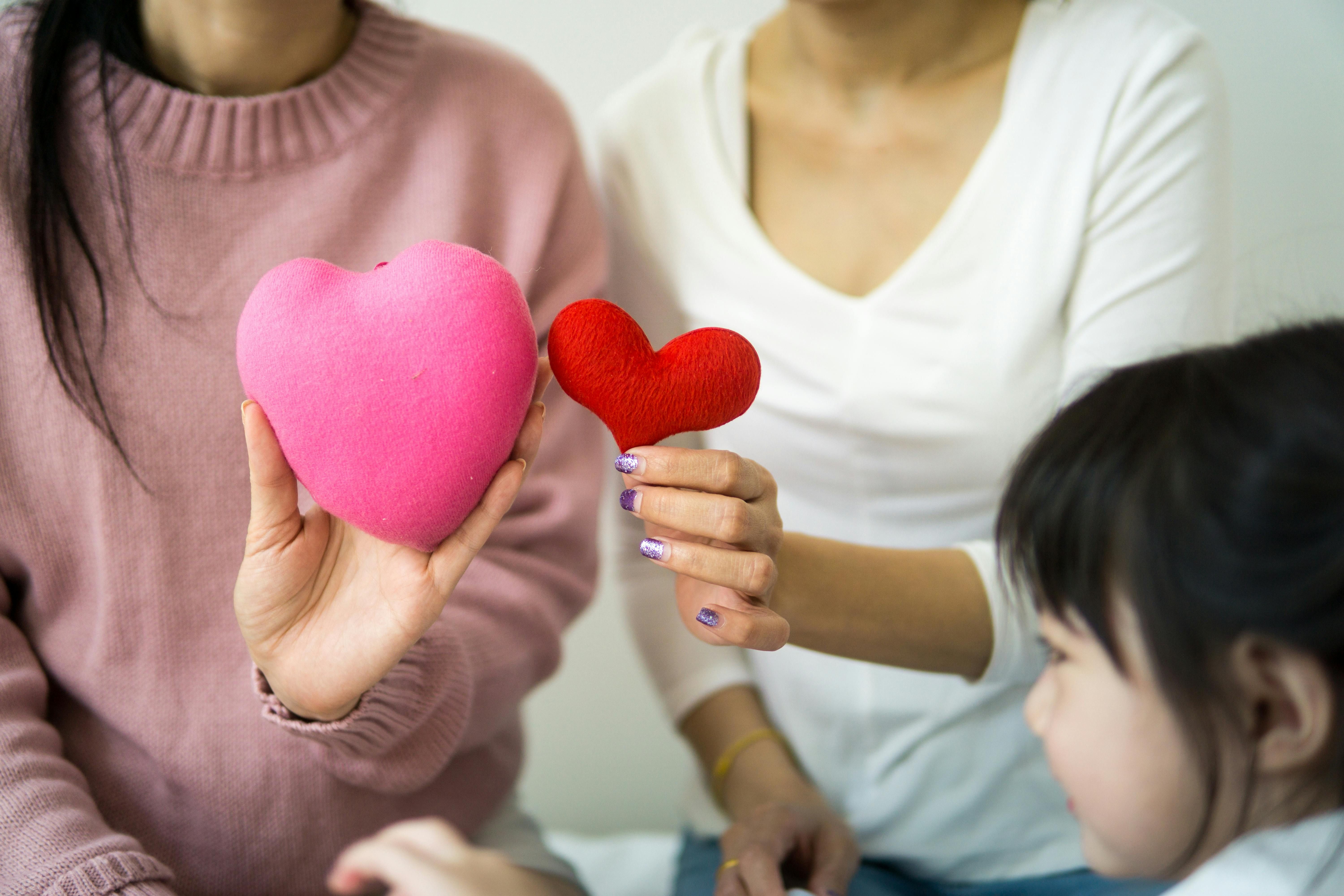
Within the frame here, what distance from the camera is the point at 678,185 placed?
93 centimetres

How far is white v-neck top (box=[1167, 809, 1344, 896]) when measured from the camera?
49 centimetres

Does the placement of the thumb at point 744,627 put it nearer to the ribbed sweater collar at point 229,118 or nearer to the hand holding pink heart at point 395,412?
the hand holding pink heart at point 395,412

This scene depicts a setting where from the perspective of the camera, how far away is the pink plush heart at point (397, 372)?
1.81 feet

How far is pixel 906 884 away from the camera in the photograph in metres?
0.89

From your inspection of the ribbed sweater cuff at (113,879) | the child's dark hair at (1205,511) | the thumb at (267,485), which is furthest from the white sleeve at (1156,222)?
the ribbed sweater cuff at (113,879)

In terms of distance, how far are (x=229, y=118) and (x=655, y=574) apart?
0.58 m

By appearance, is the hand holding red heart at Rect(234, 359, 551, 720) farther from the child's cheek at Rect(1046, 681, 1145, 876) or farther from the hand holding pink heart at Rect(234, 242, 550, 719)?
the child's cheek at Rect(1046, 681, 1145, 876)

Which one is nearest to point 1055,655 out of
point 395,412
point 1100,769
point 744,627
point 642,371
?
point 1100,769

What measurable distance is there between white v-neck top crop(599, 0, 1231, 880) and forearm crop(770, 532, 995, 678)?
0.02 meters

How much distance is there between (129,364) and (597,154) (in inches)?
19.1

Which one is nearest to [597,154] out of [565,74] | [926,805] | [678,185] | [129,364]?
[678,185]

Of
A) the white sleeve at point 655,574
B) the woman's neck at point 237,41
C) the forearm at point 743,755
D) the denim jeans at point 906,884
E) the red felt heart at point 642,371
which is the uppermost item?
the woman's neck at point 237,41

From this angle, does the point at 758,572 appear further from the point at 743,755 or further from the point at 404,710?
the point at 743,755

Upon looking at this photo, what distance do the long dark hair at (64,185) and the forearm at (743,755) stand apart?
0.57m
